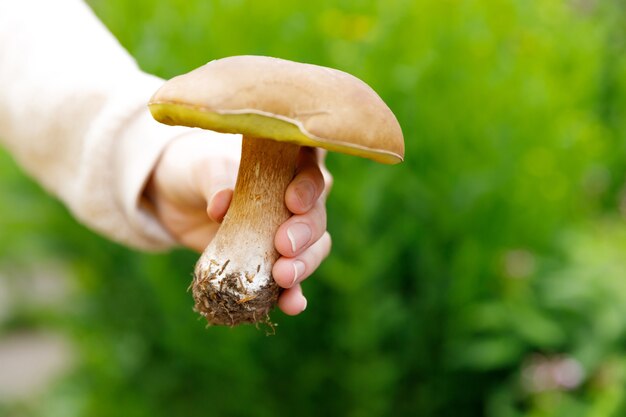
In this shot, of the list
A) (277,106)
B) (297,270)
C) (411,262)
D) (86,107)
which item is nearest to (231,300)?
(297,270)

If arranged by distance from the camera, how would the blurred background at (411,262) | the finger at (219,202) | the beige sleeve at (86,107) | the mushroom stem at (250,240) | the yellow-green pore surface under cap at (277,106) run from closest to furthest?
the yellow-green pore surface under cap at (277,106) < the mushroom stem at (250,240) < the finger at (219,202) < the beige sleeve at (86,107) < the blurred background at (411,262)

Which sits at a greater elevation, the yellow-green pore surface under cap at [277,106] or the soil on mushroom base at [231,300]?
the yellow-green pore surface under cap at [277,106]

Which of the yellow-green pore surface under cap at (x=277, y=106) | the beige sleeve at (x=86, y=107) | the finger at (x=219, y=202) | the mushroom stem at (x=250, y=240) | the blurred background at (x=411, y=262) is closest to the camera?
the yellow-green pore surface under cap at (x=277, y=106)

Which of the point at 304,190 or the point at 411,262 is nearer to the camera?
the point at 304,190

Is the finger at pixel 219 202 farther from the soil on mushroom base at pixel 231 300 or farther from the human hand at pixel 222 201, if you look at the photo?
the soil on mushroom base at pixel 231 300

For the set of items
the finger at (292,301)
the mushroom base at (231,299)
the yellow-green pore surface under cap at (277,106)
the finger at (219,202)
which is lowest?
the mushroom base at (231,299)

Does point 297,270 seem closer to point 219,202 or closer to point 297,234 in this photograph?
point 297,234

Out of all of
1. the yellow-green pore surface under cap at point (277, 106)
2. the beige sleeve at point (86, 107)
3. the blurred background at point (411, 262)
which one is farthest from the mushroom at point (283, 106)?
the blurred background at point (411, 262)
